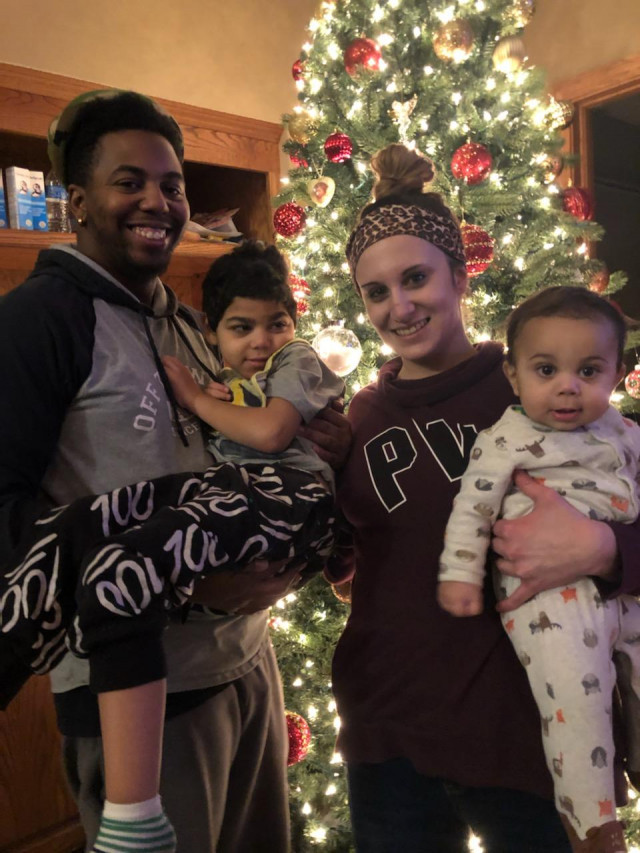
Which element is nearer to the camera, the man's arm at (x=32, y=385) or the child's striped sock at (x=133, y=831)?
the child's striped sock at (x=133, y=831)

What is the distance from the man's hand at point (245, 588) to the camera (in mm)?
1028

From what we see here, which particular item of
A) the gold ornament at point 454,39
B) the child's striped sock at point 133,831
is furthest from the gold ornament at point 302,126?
the child's striped sock at point 133,831

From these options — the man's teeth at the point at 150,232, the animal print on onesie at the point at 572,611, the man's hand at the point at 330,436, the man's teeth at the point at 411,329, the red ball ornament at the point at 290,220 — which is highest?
the red ball ornament at the point at 290,220

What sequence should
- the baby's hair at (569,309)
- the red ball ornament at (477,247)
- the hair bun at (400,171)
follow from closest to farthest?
1. the baby's hair at (569,309)
2. the hair bun at (400,171)
3. the red ball ornament at (477,247)

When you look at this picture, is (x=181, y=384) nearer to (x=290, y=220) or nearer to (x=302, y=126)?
(x=290, y=220)

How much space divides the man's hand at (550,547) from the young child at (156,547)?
318 mm

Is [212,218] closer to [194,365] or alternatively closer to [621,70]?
[194,365]

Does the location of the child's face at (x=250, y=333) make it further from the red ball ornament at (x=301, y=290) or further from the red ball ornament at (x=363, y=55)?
the red ball ornament at (x=363, y=55)

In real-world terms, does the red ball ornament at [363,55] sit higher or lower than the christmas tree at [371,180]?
higher

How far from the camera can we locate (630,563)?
98 centimetres

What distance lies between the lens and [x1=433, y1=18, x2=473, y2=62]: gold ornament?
1.88 m

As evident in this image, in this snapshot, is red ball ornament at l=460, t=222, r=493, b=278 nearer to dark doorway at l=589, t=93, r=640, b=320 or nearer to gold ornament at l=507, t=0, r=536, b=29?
gold ornament at l=507, t=0, r=536, b=29

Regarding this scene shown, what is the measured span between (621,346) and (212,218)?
1990 mm

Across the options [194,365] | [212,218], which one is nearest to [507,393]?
[194,365]
